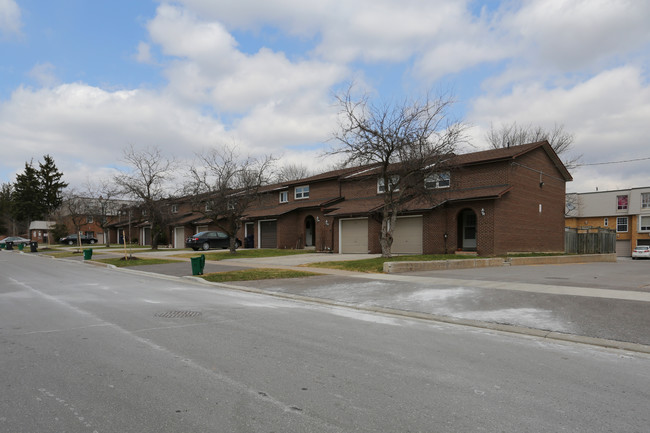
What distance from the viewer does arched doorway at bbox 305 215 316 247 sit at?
36719 mm

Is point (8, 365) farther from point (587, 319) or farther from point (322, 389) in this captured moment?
point (587, 319)

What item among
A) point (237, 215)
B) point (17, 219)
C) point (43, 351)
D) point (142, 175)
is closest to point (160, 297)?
point (43, 351)

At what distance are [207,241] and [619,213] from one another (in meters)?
50.9

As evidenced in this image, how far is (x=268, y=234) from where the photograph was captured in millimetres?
37438

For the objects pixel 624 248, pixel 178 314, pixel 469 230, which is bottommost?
pixel 624 248

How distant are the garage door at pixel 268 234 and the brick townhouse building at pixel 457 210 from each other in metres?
0.46

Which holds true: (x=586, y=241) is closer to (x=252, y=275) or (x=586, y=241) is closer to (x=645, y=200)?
(x=645, y=200)

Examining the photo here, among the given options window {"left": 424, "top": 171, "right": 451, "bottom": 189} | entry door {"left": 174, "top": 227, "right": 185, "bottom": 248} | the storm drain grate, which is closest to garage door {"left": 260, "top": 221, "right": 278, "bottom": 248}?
entry door {"left": 174, "top": 227, "right": 185, "bottom": 248}

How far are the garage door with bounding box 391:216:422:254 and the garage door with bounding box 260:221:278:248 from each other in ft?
38.4

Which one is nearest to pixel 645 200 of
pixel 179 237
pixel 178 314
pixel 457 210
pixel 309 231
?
pixel 457 210

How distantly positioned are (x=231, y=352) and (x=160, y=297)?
6358mm

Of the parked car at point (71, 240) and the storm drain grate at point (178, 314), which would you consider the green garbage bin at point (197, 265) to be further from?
the parked car at point (71, 240)

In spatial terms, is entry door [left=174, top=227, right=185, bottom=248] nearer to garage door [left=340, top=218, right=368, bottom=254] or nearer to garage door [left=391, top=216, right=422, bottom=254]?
garage door [left=340, top=218, right=368, bottom=254]

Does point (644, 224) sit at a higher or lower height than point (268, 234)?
higher
